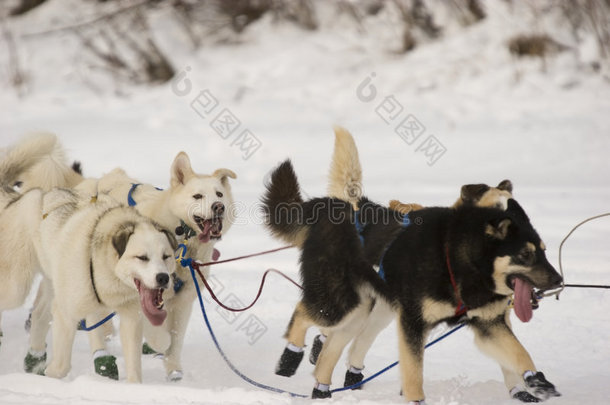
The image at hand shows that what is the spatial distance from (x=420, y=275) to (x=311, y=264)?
670 mm

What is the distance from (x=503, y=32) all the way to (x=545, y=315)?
975 centimetres

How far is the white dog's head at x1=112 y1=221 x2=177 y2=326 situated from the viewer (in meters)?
3.81

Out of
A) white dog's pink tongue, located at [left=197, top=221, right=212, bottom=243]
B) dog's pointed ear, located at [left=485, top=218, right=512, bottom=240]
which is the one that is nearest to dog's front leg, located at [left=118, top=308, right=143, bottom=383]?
white dog's pink tongue, located at [left=197, top=221, right=212, bottom=243]

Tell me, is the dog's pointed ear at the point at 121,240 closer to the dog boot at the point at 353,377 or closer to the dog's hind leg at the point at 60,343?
the dog's hind leg at the point at 60,343

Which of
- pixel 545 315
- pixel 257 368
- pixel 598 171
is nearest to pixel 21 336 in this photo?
pixel 257 368

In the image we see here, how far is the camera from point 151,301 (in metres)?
3.88

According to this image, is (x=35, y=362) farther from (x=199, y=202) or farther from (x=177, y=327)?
(x=199, y=202)

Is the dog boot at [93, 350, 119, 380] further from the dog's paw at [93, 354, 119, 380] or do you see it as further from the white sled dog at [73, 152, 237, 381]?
the white sled dog at [73, 152, 237, 381]

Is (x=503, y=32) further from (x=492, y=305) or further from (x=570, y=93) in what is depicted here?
(x=492, y=305)

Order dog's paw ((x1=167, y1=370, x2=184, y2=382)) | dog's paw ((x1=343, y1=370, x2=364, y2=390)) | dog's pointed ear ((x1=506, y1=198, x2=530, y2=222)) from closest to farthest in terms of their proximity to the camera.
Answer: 1. dog's pointed ear ((x1=506, y1=198, x2=530, y2=222))
2. dog's paw ((x1=343, y1=370, x2=364, y2=390))
3. dog's paw ((x1=167, y1=370, x2=184, y2=382))

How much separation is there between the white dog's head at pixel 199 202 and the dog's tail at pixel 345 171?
71 cm

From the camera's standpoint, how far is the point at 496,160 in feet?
36.0

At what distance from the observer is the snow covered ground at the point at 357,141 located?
15.0ft

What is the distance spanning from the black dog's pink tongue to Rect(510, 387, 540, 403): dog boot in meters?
0.48
